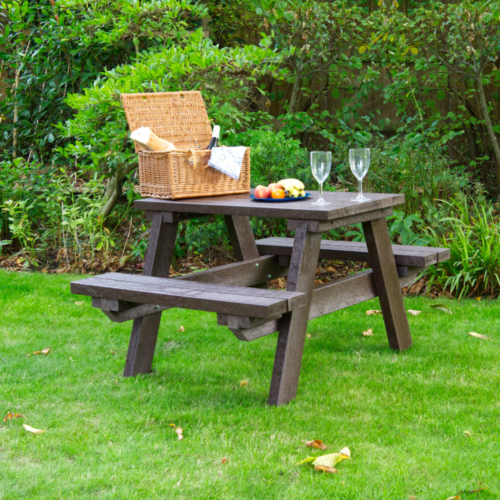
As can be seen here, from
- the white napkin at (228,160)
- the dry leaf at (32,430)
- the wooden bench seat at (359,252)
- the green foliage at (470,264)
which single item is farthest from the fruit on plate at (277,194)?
the green foliage at (470,264)

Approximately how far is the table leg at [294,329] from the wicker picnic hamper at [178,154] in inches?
25.5

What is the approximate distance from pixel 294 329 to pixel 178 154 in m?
0.97

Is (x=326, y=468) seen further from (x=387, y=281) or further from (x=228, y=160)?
(x=228, y=160)

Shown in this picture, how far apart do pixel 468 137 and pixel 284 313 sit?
14.7ft

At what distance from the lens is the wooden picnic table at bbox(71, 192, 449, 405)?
9.02 feet

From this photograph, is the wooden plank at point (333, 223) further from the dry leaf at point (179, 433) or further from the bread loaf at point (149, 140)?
the dry leaf at point (179, 433)

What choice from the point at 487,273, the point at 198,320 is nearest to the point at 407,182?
the point at 487,273

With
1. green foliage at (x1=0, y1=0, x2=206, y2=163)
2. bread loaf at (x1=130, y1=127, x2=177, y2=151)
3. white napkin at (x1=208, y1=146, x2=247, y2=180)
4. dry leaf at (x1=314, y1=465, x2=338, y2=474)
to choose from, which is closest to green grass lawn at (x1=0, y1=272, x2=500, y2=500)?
dry leaf at (x1=314, y1=465, x2=338, y2=474)

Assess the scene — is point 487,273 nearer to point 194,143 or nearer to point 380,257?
point 380,257

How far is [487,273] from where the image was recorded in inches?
180

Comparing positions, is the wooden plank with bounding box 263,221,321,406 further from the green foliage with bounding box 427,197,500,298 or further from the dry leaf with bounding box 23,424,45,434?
the green foliage with bounding box 427,197,500,298

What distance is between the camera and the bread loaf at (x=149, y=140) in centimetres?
324

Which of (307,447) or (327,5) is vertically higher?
(327,5)

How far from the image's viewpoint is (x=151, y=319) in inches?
131
